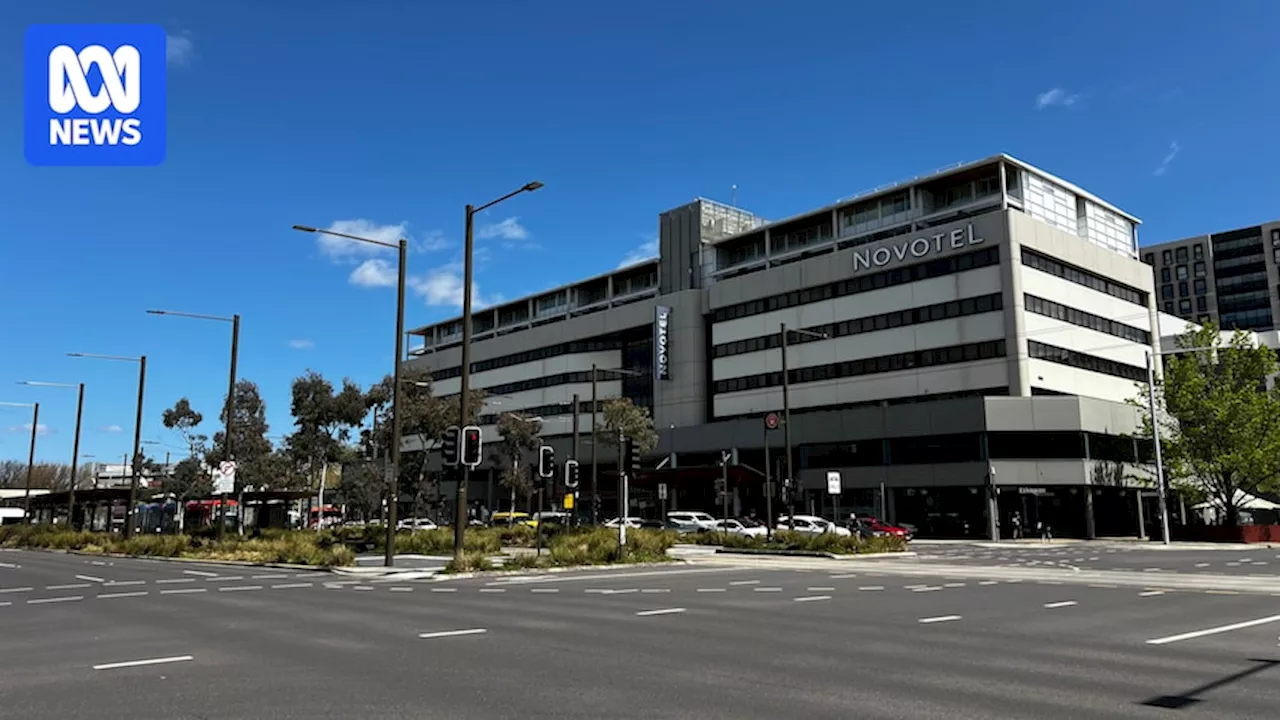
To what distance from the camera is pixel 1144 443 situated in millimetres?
59375

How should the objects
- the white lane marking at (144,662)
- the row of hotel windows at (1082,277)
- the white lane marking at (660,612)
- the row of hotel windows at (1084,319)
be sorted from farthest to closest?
the row of hotel windows at (1082,277) < the row of hotel windows at (1084,319) < the white lane marking at (660,612) < the white lane marking at (144,662)

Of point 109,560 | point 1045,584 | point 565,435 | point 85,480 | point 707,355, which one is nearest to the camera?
point 1045,584

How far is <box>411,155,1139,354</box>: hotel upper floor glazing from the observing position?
64.2 metres

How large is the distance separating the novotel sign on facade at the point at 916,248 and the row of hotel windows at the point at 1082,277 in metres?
3.83

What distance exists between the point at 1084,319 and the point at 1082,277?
3181mm

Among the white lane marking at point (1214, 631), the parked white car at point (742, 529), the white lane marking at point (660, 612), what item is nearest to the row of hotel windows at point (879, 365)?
the parked white car at point (742, 529)

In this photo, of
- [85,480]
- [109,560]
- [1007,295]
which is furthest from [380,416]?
[85,480]

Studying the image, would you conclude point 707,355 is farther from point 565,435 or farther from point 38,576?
point 38,576

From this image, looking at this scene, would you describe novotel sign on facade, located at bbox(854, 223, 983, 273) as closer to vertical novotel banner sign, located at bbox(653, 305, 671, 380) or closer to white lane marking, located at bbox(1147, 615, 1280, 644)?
vertical novotel banner sign, located at bbox(653, 305, 671, 380)

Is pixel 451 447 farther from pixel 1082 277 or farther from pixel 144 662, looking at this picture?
pixel 1082 277

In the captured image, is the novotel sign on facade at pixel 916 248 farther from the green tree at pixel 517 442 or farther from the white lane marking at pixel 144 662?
the white lane marking at pixel 144 662

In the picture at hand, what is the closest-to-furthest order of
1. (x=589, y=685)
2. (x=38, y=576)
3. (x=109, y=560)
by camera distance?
(x=589, y=685)
(x=38, y=576)
(x=109, y=560)

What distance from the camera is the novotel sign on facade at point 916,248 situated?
2313 inches

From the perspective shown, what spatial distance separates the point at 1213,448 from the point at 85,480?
16627 cm
